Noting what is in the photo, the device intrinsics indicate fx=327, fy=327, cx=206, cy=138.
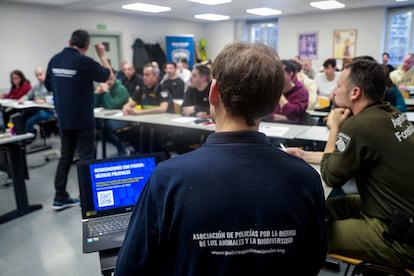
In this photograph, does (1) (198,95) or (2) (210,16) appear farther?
(2) (210,16)

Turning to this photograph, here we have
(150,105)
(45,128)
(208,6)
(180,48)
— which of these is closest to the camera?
(150,105)

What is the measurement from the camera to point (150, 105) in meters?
4.16

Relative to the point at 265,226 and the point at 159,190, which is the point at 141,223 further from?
the point at 265,226

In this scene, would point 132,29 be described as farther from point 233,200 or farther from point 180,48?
Result: point 233,200

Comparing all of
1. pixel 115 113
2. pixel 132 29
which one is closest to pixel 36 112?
pixel 115 113

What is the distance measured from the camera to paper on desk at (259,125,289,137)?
2.70 meters

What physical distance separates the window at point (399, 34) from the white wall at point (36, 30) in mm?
6687

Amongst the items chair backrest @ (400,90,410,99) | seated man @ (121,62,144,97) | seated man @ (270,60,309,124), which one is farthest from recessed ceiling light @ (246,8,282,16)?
seated man @ (270,60,309,124)

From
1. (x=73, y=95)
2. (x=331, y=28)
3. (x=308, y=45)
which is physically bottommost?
(x=73, y=95)

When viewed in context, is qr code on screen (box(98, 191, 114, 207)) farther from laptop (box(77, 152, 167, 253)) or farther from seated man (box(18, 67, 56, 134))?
seated man (box(18, 67, 56, 134))

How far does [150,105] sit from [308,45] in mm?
6614

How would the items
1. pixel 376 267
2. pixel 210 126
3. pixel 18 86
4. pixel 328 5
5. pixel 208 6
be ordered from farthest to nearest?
1. pixel 328 5
2. pixel 208 6
3. pixel 18 86
4. pixel 210 126
5. pixel 376 267

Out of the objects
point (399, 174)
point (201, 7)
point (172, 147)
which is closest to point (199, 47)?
point (201, 7)

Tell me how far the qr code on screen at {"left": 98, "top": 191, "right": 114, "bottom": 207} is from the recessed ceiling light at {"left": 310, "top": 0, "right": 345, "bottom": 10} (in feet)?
24.2
